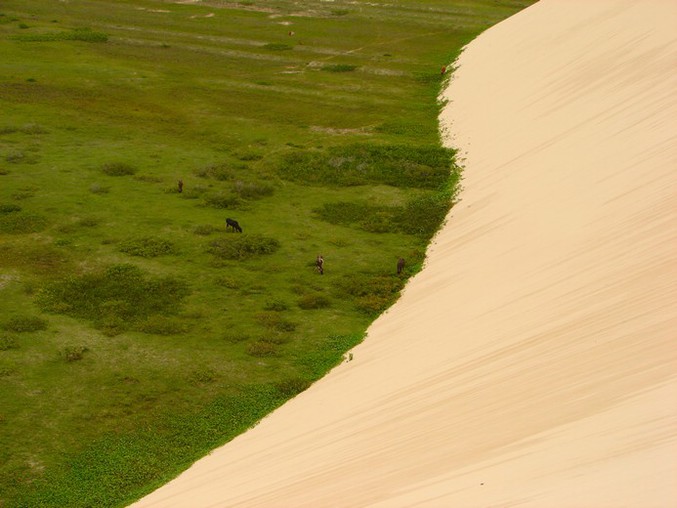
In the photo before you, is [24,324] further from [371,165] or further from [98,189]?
[371,165]

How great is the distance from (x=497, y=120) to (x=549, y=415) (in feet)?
84.6

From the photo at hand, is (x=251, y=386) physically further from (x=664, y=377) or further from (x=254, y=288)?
(x=664, y=377)

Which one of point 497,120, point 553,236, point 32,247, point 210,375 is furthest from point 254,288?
point 497,120

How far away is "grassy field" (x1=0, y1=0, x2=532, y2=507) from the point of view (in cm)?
1745

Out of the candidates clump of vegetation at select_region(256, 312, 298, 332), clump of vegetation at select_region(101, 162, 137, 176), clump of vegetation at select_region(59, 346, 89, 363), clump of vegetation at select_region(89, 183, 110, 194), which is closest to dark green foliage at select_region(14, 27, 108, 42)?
clump of vegetation at select_region(101, 162, 137, 176)

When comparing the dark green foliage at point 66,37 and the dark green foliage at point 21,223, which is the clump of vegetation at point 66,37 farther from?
the dark green foliage at point 21,223

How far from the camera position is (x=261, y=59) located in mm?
54750

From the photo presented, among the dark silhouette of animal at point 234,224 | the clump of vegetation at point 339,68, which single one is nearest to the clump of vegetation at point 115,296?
the dark silhouette of animal at point 234,224

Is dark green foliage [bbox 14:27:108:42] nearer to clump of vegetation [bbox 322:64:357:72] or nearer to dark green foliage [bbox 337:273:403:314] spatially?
clump of vegetation [bbox 322:64:357:72]

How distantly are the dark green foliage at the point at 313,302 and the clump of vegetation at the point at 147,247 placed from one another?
5.45 m

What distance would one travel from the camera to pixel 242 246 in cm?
2616

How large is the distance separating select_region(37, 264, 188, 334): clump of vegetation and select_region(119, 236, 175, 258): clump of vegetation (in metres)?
0.99

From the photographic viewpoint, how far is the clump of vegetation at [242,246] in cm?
2566

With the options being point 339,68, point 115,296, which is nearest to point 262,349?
point 115,296
